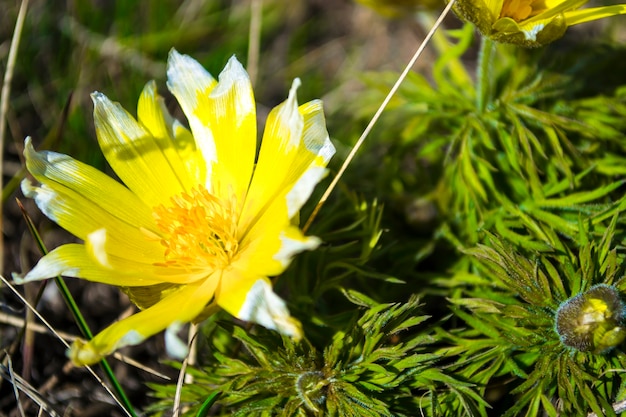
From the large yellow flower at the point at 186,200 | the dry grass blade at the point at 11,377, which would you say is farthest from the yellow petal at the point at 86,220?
the dry grass blade at the point at 11,377

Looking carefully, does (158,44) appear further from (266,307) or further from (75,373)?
(266,307)

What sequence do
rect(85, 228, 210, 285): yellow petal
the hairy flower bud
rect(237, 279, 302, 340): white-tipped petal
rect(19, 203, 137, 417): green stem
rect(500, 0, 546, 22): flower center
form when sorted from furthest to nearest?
rect(19, 203, 137, 417): green stem, rect(500, 0, 546, 22): flower center, rect(85, 228, 210, 285): yellow petal, the hairy flower bud, rect(237, 279, 302, 340): white-tipped petal

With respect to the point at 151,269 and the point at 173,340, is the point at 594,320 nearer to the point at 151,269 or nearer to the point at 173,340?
the point at 173,340

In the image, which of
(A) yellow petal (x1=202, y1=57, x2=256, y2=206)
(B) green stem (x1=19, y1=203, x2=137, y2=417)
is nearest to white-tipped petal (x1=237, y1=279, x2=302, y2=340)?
(A) yellow petal (x1=202, y1=57, x2=256, y2=206)

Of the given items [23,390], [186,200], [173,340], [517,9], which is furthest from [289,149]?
[23,390]

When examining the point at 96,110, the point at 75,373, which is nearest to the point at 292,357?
the point at 96,110

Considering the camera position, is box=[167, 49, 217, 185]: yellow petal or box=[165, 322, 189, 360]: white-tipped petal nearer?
box=[165, 322, 189, 360]: white-tipped petal

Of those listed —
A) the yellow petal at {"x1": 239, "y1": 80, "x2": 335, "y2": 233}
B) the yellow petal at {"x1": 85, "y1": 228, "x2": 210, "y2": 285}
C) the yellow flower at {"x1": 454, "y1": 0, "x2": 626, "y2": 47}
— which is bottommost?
the yellow petal at {"x1": 85, "y1": 228, "x2": 210, "y2": 285}

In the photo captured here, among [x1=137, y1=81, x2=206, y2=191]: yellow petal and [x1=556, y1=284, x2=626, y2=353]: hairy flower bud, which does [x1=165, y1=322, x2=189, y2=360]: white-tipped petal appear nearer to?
[x1=137, y1=81, x2=206, y2=191]: yellow petal
